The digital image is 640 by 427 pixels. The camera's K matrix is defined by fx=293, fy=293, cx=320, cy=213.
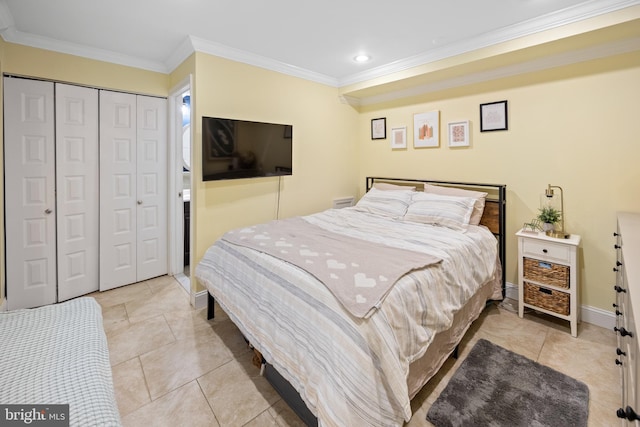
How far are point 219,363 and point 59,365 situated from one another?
1276 millimetres

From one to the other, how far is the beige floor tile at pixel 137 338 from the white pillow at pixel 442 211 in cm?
251

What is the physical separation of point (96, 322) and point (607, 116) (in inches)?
149

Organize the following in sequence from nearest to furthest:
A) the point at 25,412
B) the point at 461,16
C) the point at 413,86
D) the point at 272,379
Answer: the point at 25,412, the point at 272,379, the point at 461,16, the point at 413,86

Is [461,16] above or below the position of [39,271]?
above

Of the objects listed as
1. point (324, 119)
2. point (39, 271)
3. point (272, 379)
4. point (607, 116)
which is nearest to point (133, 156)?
point (39, 271)

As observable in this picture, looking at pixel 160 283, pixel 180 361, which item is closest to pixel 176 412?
pixel 180 361

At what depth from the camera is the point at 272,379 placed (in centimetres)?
187

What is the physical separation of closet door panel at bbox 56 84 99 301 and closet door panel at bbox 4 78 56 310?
7 cm

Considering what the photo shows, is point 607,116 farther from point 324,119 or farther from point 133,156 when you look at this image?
point 133,156

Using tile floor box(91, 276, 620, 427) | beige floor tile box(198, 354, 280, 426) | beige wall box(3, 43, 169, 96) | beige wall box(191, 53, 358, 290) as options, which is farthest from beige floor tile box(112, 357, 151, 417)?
beige wall box(3, 43, 169, 96)

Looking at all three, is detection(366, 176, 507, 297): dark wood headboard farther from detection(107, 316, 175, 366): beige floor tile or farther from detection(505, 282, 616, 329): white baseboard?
detection(107, 316, 175, 366): beige floor tile

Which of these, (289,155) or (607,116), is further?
(289,155)

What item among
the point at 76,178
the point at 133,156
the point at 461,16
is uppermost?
the point at 461,16

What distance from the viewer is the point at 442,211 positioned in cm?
284
